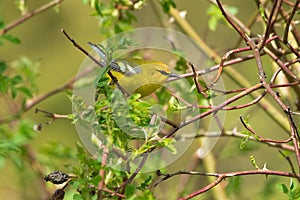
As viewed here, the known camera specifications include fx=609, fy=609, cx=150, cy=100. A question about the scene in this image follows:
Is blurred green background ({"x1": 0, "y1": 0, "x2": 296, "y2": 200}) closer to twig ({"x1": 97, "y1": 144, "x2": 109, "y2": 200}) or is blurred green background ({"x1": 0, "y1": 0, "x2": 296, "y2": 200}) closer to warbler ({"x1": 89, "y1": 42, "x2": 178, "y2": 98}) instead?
warbler ({"x1": 89, "y1": 42, "x2": 178, "y2": 98})

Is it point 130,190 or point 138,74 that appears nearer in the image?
point 130,190

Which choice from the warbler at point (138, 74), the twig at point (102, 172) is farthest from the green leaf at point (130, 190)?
the warbler at point (138, 74)

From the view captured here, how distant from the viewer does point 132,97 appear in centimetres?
94

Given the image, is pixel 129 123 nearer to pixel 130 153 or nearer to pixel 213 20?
pixel 130 153

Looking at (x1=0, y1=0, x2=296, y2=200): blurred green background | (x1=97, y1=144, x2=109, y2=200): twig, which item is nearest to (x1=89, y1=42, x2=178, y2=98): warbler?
(x1=97, y1=144, x2=109, y2=200): twig

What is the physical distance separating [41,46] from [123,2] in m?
2.92

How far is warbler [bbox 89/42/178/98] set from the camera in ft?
3.35

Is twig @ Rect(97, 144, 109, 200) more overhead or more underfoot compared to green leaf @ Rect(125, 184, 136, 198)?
more overhead

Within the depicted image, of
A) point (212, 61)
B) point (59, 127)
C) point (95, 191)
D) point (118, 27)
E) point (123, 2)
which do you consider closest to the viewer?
point (95, 191)

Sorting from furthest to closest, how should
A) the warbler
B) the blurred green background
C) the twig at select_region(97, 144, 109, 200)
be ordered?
the blurred green background → the warbler → the twig at select_region(97, 144, 109, 200)

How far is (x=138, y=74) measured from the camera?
1065mm

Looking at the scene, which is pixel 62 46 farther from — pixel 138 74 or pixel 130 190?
pixel 130 190

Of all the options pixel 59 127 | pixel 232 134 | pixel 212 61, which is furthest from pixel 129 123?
pixel 59 127

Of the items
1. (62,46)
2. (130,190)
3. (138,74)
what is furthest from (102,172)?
(62,46)
